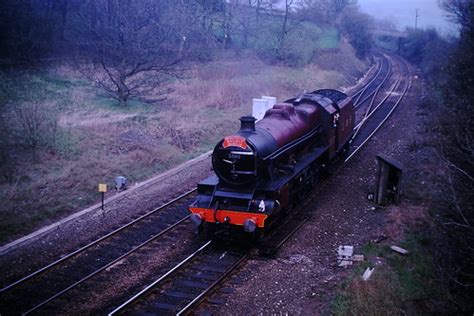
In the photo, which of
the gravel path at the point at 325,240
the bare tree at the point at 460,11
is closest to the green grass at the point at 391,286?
the gravel path at the point at 325,240

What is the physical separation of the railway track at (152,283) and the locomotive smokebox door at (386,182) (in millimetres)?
3004

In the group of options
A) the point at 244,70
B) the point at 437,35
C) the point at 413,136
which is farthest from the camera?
the point at 437,35

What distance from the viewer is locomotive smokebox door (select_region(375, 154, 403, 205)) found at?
1427 centimetres

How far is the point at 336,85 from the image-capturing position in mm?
37750

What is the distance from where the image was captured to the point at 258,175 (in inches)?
451

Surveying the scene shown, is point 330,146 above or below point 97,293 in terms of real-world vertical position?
above

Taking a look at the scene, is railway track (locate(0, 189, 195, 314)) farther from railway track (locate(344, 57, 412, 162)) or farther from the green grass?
railway track (locate(344, 57, 412, 162))

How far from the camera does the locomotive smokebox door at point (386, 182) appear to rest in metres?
14.3

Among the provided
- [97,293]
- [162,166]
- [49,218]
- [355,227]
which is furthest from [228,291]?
[162,166]

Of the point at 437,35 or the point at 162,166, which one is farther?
the point at 437,35

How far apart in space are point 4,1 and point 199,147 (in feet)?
45.4

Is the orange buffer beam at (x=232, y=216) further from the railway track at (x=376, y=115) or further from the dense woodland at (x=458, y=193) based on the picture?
the railway track at (x=376, y=115)

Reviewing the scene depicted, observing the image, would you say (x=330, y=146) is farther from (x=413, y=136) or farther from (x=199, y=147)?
(x=413, y=136)

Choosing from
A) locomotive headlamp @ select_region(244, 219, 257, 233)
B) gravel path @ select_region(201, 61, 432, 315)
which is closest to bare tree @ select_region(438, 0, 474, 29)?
gravel path @ select_region(201, 61, 432, 315)
